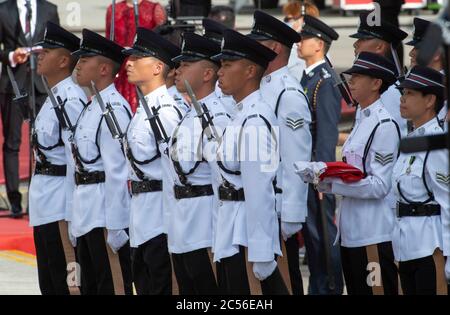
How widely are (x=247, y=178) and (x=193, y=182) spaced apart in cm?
75

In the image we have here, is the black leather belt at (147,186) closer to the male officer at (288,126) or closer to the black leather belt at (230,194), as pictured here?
the male officer at (288,126)

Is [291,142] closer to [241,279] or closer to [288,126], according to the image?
[288,126]

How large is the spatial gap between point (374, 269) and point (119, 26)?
5.04 m

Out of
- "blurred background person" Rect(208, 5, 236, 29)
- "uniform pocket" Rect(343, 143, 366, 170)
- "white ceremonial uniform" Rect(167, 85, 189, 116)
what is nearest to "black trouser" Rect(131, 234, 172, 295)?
"white ceremonial uniform" Rect(167, 85, 189, 116)

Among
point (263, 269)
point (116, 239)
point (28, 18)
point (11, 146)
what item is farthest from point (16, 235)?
point (263, 269)

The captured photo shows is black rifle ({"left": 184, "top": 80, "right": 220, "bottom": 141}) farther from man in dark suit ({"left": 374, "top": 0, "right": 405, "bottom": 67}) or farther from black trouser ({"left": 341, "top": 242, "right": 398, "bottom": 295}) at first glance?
man in dark suit ({"left": 374, "top": 0, "right": 405, "bottom": 67})

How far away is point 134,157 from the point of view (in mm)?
7531

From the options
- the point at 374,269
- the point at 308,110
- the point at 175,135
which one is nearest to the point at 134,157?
the point at 175,135

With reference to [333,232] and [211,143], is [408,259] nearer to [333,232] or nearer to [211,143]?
[211,143]

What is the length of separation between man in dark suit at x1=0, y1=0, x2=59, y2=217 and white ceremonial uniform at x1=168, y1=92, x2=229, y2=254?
4.12 meters

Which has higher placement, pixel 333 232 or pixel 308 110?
pixel 308 110

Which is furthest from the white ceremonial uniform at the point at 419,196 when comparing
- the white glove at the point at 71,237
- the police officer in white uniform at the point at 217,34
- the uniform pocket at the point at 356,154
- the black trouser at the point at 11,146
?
the black trouser at the point at 11,146

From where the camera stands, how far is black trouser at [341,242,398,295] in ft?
23.4

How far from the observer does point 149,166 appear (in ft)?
24.8
